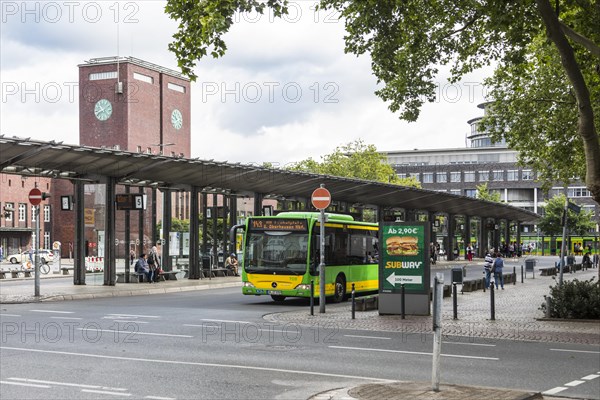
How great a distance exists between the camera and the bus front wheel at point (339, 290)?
27.7 m

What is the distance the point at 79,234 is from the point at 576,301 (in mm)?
21439

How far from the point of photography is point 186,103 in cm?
11100

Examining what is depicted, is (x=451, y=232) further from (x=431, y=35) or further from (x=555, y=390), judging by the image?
(x=555, y=390)

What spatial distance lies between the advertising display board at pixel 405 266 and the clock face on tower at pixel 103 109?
84.6 m

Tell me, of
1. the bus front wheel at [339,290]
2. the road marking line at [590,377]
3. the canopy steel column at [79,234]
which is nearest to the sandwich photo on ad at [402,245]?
the bus front wheel at [339,290]

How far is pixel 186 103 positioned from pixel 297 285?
287 ft

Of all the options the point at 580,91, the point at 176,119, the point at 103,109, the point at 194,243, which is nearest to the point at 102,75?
the point at 103,109

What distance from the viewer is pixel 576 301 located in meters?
20.4

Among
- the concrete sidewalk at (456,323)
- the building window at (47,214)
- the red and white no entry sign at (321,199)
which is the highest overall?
the building window at (47,214)

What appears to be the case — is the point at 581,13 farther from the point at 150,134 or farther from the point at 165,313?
the point at 150,134

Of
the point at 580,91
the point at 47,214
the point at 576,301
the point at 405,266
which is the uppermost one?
the point at 580,91

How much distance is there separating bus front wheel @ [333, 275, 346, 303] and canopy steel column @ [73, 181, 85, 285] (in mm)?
12297

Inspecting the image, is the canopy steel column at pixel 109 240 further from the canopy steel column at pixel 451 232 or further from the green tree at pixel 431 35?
the canopy steel column at pixel 451 232

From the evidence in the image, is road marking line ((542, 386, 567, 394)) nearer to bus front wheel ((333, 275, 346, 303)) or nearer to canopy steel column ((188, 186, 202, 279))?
bus front wheel ((333, 275, 346, 303))
